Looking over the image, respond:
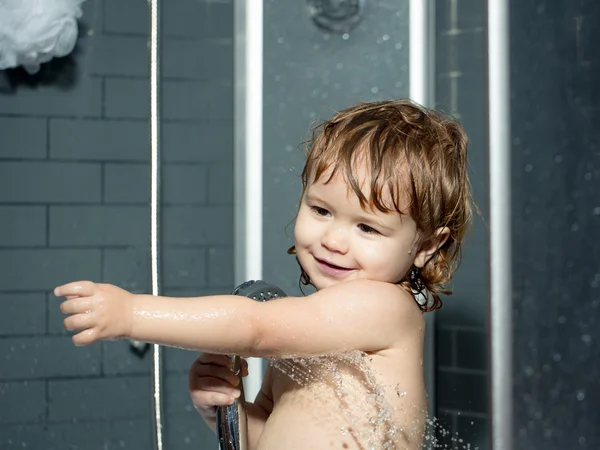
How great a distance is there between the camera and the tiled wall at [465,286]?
6.02ft

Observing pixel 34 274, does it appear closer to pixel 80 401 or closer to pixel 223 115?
pixel 80 401

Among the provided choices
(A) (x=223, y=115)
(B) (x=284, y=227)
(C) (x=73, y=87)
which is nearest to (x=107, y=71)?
(C) (x=73, y=87)

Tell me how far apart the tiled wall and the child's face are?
635 millimetres

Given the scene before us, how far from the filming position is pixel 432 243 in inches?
50.8

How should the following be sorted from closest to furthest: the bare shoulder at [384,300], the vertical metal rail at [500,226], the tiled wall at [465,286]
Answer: the bare shoulder at [384,300] < the vertical metal rail at [500,226] < the tiled wall at [465,286]

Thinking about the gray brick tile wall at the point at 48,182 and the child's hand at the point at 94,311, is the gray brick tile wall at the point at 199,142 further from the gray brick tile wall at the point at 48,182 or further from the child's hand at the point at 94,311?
the child's hand at the point at 94,311

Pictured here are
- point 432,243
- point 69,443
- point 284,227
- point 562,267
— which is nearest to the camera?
point 432,243

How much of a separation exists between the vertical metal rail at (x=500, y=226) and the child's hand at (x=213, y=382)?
2.22 ft

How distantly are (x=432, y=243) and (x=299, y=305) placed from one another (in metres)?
0.27

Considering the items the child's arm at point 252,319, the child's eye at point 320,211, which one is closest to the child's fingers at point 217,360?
the child's arm at point 252,319

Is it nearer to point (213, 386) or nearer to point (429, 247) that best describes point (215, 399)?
point (213, 386)

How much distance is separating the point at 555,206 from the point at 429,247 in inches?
21.1

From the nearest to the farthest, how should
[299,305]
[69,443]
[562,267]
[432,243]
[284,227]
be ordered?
1. [299,305]
2. [432,243]
3. [562,267]
4. [284,227]
5. [69,443]

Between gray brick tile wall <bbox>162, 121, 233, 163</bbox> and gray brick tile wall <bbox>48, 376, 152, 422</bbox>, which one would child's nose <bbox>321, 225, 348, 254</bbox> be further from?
gray brick tile wall <bbox>48, 376, 152, 422</bbox>
